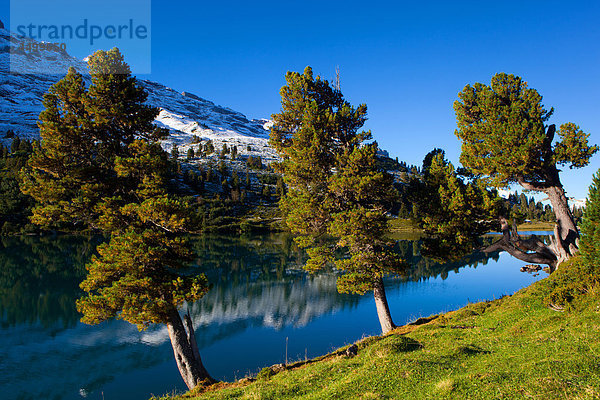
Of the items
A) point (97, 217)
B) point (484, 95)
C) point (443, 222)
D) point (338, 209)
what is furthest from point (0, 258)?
point (484, 95)

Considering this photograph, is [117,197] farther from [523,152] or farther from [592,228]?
[523,152]

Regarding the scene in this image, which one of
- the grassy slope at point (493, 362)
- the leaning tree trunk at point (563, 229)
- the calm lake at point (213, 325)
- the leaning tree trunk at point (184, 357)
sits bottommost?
the calm lake at point (213, 325)

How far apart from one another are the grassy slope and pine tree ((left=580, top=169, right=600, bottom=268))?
0.88 m

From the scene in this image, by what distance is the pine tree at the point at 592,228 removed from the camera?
13.5m

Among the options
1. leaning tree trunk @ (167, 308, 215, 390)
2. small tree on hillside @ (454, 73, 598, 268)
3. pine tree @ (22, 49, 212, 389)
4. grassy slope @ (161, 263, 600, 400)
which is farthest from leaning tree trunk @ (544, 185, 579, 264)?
leaning tree trunk @ (167, 308, 215, 390)

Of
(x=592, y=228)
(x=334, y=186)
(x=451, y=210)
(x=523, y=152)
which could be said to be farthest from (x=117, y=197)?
(x=523, y=152)

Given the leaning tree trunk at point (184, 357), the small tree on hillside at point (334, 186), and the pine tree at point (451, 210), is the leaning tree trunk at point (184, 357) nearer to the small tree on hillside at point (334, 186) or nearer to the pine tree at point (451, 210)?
the small tree on hillside at point (334, 186)

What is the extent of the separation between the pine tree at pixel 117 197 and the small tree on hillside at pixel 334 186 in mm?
8352

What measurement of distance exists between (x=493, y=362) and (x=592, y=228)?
9.23m

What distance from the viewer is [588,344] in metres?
9.43

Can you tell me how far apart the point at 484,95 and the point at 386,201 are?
11595 mm

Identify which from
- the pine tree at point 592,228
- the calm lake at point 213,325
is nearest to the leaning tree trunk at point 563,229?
the pine tree at point 592,228

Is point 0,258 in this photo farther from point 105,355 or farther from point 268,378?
point 268,378

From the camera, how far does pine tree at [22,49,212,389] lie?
15.7 m
